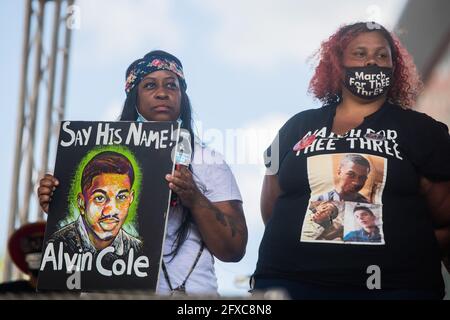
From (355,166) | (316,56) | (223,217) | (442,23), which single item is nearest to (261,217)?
(223,217)

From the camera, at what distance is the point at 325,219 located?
249cm

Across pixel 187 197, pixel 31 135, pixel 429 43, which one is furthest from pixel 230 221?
pixel 31 135

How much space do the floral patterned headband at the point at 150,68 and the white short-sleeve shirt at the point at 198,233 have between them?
0.84 ft

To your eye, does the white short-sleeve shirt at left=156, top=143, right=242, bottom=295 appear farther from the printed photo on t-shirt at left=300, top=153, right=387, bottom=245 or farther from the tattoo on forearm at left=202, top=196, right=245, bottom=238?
the printed photo on t-shirt at left=300, top=153, right=387, bottom=245

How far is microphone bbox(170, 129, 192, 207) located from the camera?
8.43ft

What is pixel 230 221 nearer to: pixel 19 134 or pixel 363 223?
pixel 363 223

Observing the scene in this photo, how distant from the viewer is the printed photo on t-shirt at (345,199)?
2463mm

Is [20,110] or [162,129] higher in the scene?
[20,110]

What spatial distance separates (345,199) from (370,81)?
405 mm

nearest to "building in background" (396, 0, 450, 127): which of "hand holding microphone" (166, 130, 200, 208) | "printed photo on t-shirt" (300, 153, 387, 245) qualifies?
"printed photo on t-shirt" (300, 153, 387, 245)

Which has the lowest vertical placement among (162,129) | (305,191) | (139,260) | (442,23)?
(139,260)

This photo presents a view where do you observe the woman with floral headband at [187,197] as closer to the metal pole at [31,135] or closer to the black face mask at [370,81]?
the black face mask at [370,81]

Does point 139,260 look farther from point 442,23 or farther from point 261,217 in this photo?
point 442,23

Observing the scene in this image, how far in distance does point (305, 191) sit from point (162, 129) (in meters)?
0.47
